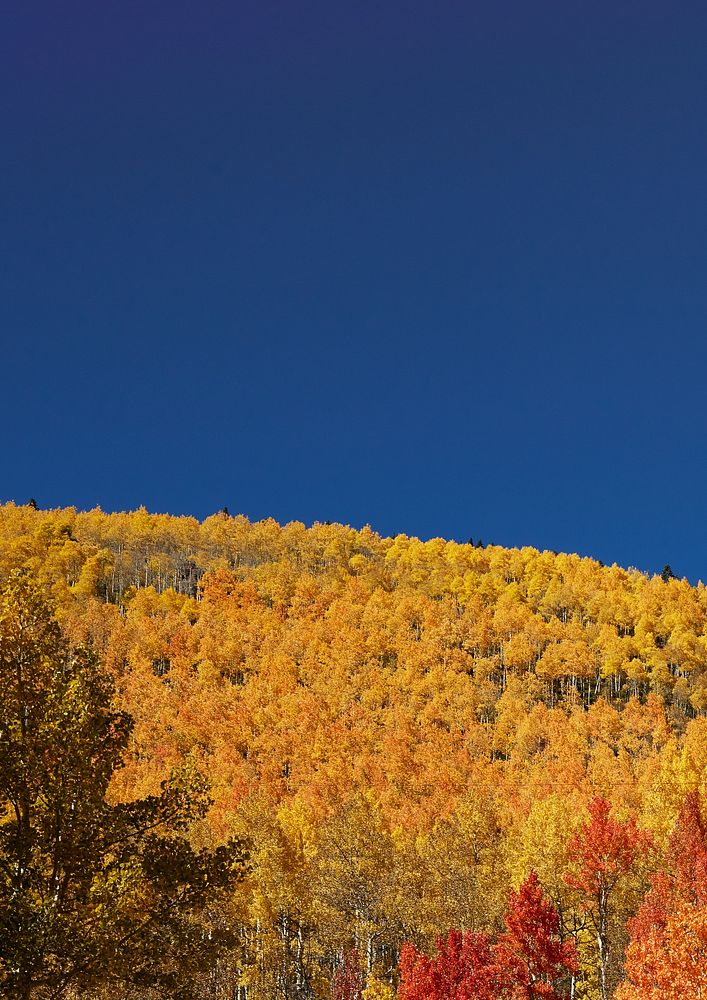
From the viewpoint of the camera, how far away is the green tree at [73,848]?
10.6 m

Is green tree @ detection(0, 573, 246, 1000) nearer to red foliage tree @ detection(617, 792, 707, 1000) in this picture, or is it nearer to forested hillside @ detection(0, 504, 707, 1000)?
forested hillside @ detection(0, 504, 707, 1000)

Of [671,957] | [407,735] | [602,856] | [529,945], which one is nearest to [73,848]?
[671,957]

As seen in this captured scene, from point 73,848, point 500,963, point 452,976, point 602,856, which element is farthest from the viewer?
point 602,856

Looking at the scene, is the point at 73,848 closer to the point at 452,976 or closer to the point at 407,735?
the point at 452,976

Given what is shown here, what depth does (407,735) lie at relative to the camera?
294ft

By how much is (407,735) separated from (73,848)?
8202 cm

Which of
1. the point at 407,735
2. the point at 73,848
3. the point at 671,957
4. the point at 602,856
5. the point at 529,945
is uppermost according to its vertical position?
the point at 407,735

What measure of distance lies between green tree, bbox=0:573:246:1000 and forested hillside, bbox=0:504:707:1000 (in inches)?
42.3

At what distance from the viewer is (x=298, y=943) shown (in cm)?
3875

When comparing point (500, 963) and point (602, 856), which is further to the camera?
point (602, 856)

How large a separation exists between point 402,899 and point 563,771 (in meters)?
38.9

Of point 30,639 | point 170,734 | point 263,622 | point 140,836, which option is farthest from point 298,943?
point 263,622

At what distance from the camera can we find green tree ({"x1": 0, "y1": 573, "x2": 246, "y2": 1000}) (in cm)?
1057

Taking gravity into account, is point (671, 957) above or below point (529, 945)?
above
